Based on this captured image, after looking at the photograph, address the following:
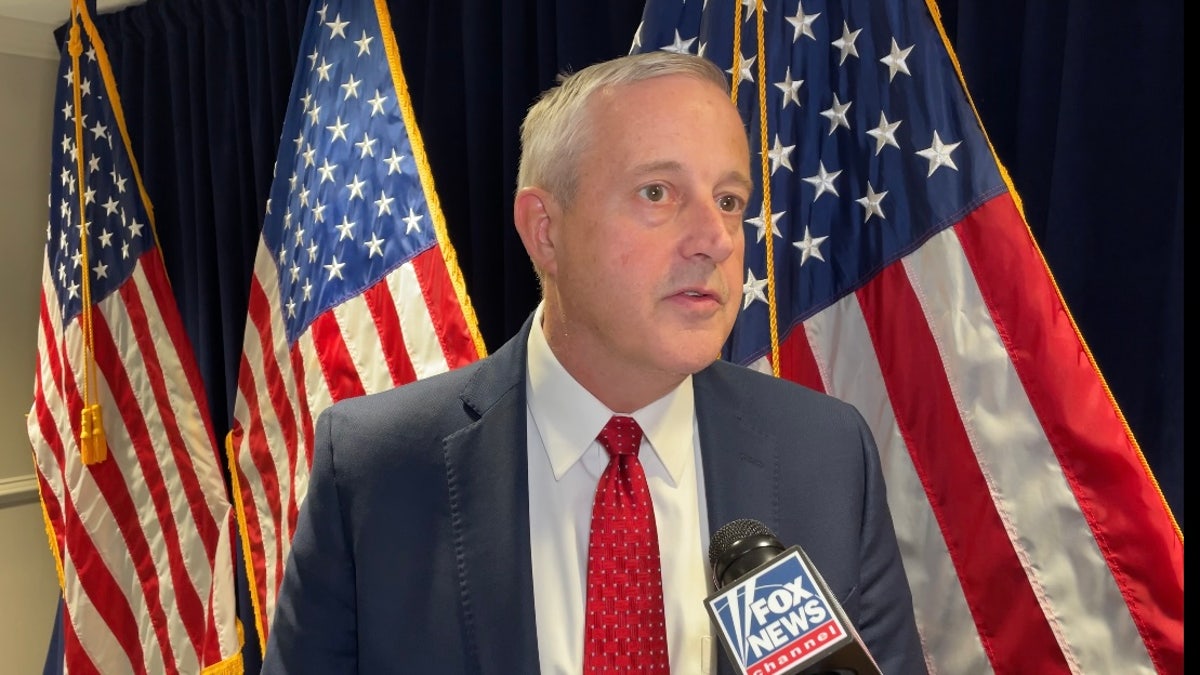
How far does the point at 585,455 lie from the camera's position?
115 cm

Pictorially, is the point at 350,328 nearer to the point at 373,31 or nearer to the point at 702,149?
the point at 373,31

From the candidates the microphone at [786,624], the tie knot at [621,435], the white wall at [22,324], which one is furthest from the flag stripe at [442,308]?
the white wall at [22,324]

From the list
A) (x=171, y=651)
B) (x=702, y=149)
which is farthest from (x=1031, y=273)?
(x=171, y=651)

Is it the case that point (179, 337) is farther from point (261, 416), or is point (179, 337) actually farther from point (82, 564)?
point (82, 564)

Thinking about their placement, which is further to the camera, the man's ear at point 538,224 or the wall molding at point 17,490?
the wall molding at point 17,490

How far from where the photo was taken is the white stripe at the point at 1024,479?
129 centimetres

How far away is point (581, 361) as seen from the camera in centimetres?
116

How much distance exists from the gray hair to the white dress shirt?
0.22 metres

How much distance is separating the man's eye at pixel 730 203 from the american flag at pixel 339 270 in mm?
913

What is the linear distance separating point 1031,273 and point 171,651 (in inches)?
93.3

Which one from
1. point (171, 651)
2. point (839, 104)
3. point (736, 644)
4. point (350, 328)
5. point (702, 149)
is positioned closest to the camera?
point (736, 644)

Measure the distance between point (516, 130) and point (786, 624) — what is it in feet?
5.07

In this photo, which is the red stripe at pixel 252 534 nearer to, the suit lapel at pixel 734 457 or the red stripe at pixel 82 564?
the red stripe at pixel 82 564

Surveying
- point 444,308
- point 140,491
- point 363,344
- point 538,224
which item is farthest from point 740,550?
point 140,491
